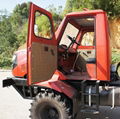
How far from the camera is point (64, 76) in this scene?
13.8 feet

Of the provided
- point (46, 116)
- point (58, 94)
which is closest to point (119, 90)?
point (58, 94)

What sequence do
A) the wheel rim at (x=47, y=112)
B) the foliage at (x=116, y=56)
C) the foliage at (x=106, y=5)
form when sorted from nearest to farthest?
the wheel rim at (x=47, y=112), the foliage at (x=116, y=56), the foliage at (x=106, y=5)

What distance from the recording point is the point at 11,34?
20203 mm

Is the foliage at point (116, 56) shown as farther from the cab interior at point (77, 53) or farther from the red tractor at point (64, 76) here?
the red tractor at point (64, 76)

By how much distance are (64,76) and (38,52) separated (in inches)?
28.3

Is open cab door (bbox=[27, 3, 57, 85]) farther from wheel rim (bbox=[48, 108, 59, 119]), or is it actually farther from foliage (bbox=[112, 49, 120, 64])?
foliage (bbox=[112, 49, 120, 64])

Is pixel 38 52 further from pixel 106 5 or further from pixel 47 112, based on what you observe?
pixel 106 5

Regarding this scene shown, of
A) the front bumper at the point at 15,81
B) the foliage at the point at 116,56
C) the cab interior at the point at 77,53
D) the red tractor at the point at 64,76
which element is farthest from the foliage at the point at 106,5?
the front bumper at the point at 15,81

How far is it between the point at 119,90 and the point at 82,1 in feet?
34.5

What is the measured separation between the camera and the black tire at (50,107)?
3.79 metres

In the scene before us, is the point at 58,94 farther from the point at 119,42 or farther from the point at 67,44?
the point at 119,42

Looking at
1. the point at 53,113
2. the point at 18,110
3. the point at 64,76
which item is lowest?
the point at 18,110

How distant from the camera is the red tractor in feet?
12.5

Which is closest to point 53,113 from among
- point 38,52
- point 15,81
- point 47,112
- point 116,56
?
point 47,112
